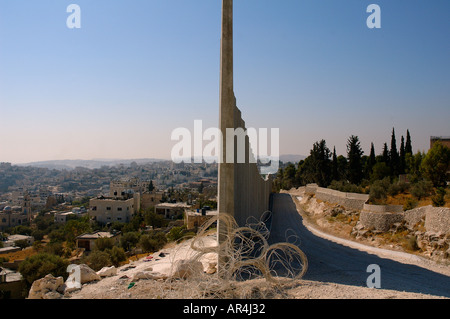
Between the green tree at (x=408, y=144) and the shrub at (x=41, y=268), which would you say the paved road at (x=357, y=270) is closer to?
the shrub at (x=41, y=268)

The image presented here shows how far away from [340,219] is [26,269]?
17.9 meters

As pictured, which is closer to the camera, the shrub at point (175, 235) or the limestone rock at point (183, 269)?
the limestone rock at point (183, 269)

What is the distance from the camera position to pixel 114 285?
23.0ft

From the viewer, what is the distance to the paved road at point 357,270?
27.7ft

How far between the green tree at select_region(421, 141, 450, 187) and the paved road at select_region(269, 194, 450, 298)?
13.7 m

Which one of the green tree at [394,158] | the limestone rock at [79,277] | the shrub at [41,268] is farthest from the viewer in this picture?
the green tree at [394,158]

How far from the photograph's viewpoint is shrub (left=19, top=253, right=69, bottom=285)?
16141 mm

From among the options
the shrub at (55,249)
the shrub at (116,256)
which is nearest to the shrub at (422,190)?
the shrub at (116,256)

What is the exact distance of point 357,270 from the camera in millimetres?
9844

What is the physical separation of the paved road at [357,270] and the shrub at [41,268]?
1056 centimetres

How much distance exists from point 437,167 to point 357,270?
18740 millimetres

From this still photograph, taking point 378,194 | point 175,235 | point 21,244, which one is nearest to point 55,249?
point 21,244
